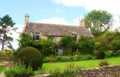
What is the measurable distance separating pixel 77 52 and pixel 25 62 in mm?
27155

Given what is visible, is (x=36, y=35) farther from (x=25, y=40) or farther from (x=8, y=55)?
(x=8, y=55)

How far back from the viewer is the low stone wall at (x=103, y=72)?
18.5 m

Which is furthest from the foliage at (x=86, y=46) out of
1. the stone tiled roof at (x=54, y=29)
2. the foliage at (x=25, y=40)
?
the foliage at (x=25, y=40)

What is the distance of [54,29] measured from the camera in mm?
55031

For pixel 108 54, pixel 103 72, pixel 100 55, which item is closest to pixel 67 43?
pixel 108 54

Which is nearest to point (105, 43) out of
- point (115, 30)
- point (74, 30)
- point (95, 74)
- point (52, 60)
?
point (115, 30)

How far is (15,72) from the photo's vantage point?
1997 centimetres

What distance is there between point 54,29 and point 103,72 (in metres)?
35.8

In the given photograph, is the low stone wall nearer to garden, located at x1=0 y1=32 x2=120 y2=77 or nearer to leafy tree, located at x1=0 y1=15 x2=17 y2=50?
garden, located at x1=0 y1=32 x2=120 y2=77

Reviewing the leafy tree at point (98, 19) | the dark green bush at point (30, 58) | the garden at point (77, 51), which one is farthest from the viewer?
the leafy tree at point (98, 19)

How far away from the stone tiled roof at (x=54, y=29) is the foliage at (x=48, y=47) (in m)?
3.86

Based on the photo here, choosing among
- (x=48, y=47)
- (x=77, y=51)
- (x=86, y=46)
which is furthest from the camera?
(x=77, y=51)

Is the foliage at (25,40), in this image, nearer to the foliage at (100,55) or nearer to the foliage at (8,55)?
the foliage at (8,55)

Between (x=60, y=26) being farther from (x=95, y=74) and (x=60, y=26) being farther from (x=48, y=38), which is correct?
(x=95, y=74)
